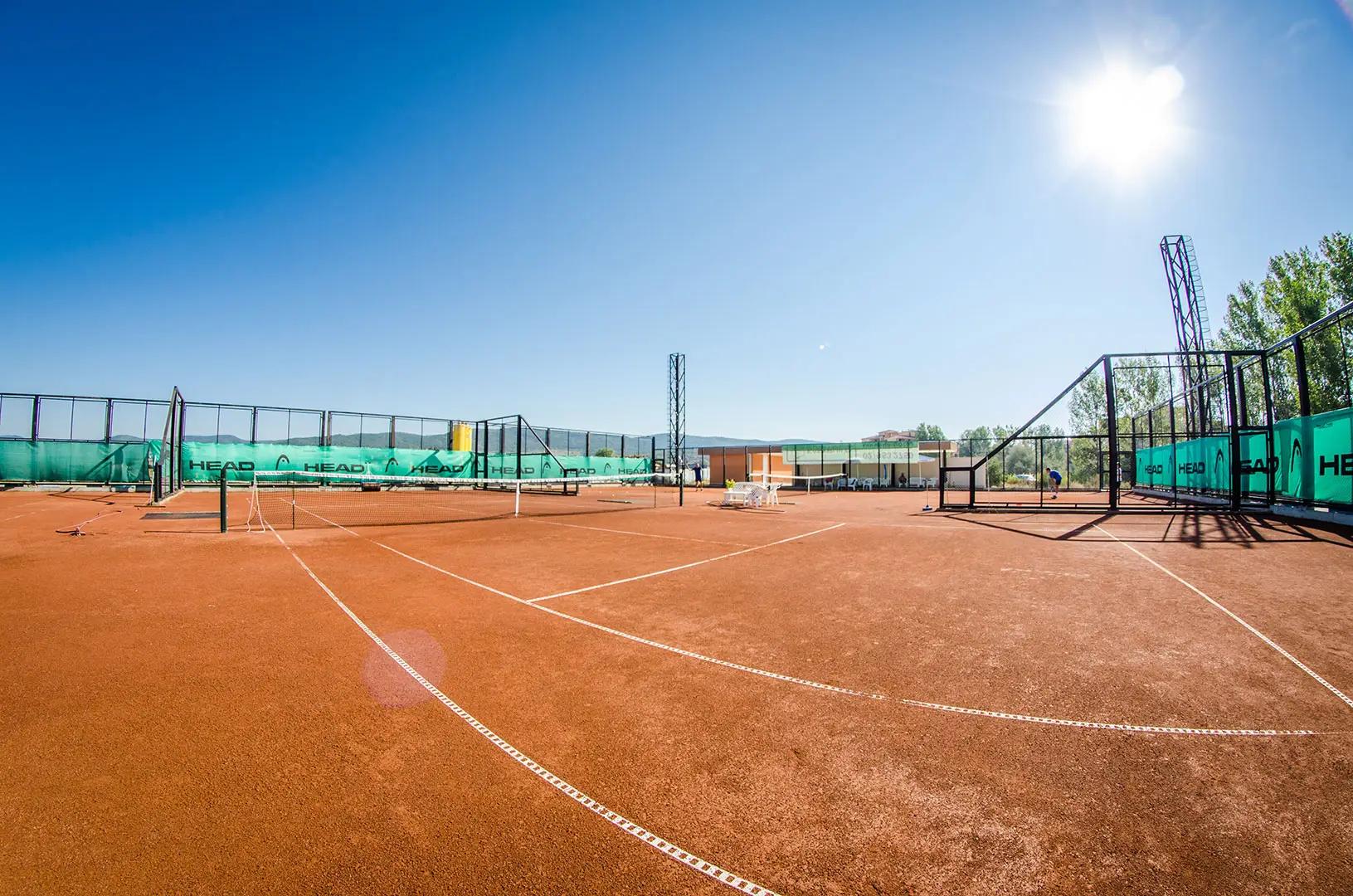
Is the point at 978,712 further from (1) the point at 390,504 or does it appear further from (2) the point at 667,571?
(1) the point at 390,504

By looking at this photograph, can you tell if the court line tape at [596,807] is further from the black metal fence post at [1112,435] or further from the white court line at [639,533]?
the black metal fence post at [1112,435]

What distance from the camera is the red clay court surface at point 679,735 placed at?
2477 millimetres

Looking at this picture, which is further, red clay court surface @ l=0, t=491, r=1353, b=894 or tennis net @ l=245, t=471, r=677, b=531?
tennis net @ l=245, t=471, r=677, b=531

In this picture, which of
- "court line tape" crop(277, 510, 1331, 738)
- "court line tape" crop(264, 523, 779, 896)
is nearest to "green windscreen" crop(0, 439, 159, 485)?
"court line tape" crop(264, 523, 779, 896)

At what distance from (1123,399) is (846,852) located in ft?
213

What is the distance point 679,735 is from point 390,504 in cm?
2349

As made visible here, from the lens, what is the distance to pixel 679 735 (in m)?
3.63

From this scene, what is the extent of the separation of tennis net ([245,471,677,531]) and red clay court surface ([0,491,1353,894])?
840 cm

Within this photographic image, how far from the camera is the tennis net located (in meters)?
16.2

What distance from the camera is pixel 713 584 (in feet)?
26.4

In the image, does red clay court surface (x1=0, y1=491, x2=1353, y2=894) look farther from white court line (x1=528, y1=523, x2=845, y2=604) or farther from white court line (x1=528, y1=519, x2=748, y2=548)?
white court line (x1=528, y1=519, x2=748, y2=548)

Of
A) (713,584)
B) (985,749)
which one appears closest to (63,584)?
(713,584)

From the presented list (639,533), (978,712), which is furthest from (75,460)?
(978,712)

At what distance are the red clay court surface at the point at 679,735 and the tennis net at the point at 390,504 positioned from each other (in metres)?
8.40
